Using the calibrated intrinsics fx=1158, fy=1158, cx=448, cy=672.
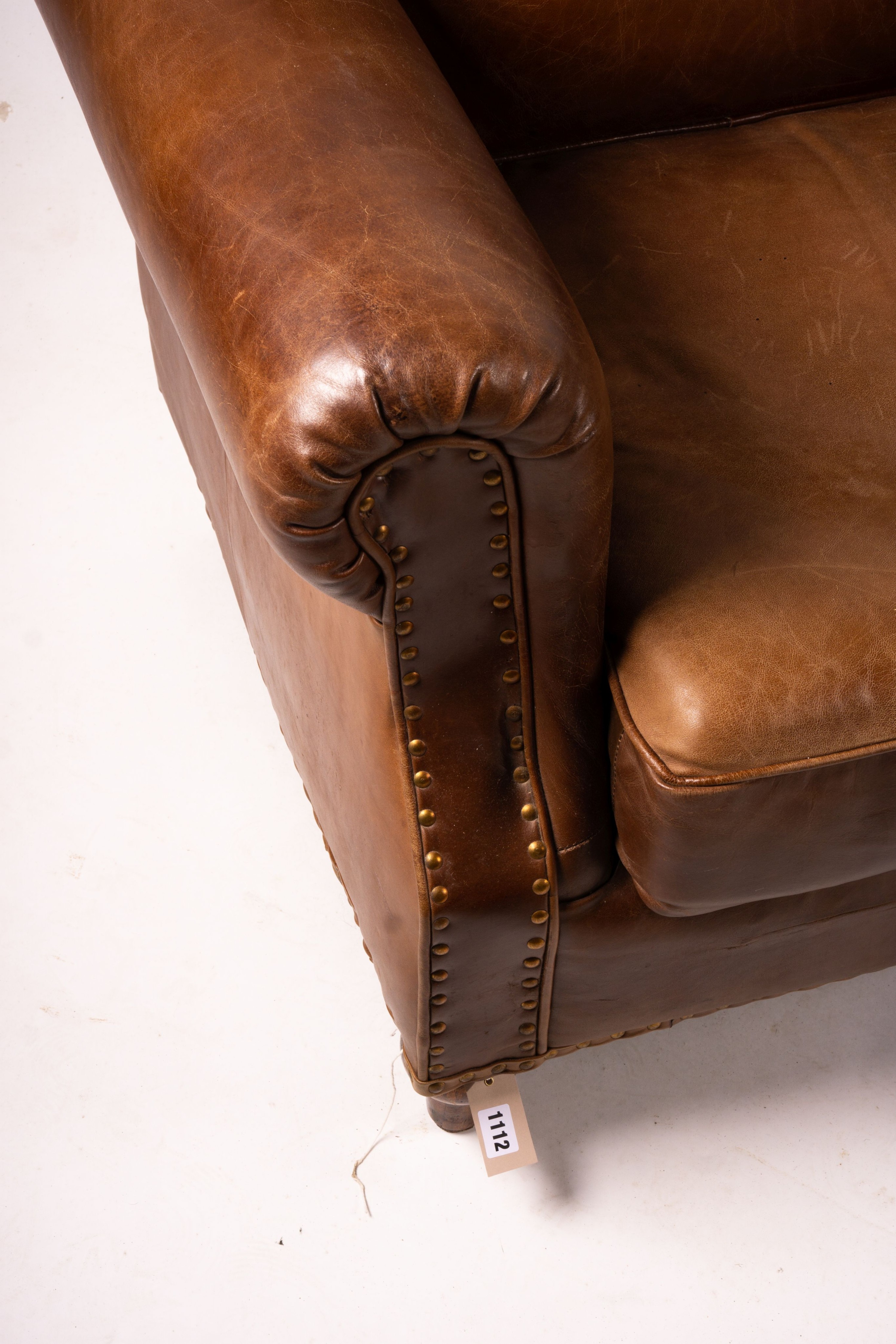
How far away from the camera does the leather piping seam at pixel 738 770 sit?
701mm

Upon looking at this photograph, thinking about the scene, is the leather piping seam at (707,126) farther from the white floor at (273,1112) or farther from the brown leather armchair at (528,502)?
the white floor at (273,1112)

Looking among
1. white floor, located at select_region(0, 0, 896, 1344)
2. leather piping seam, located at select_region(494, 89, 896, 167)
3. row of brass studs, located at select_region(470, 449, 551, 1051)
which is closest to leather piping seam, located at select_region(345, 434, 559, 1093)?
row of brass studs, located at select_region(470, 449, 551, 1051)

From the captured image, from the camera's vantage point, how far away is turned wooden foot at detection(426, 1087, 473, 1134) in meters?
0.98

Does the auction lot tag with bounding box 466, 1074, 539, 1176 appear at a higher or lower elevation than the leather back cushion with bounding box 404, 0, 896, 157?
lower

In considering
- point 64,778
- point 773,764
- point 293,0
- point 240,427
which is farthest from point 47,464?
point 773,764

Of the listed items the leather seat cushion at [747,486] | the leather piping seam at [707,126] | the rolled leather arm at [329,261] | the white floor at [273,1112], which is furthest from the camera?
the leather piping seam at [707,126]

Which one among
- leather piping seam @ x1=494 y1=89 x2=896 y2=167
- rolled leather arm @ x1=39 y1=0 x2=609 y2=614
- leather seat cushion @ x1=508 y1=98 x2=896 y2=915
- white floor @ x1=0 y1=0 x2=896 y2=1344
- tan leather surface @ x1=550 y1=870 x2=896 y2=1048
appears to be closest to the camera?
rolled leather arm @ x1=39 y1=0 x2=609 y2=614

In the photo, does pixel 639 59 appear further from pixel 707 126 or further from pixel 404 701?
pixel 404 701

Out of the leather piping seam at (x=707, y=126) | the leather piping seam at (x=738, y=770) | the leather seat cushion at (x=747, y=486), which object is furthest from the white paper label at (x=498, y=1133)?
the leather piping seam at (x=707, y=126)

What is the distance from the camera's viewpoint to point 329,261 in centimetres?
63

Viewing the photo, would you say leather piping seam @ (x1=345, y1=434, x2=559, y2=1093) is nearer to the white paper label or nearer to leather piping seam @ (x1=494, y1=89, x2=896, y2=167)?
the white paper label

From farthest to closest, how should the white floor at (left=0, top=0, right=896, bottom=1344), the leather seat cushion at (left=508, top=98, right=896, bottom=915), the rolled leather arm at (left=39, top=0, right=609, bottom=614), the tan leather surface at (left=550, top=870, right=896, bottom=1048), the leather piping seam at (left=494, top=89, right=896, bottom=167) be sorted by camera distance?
the leather piping seam at (left=494, top=89, right=896, bottom=167) → the white floor at (left=0, top=0, right=896, bottom=1344) → the tan leather surface at (left=550, top=870, right=896, bottom=1048) → the leather seat cushion at (left=508, top=98, right=896, bottom=915) → the rolled leather arm at (left=39, top=0, right=609, bottom=614)

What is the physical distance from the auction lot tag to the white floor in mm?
61

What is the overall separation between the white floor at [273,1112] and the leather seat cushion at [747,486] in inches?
14.2
